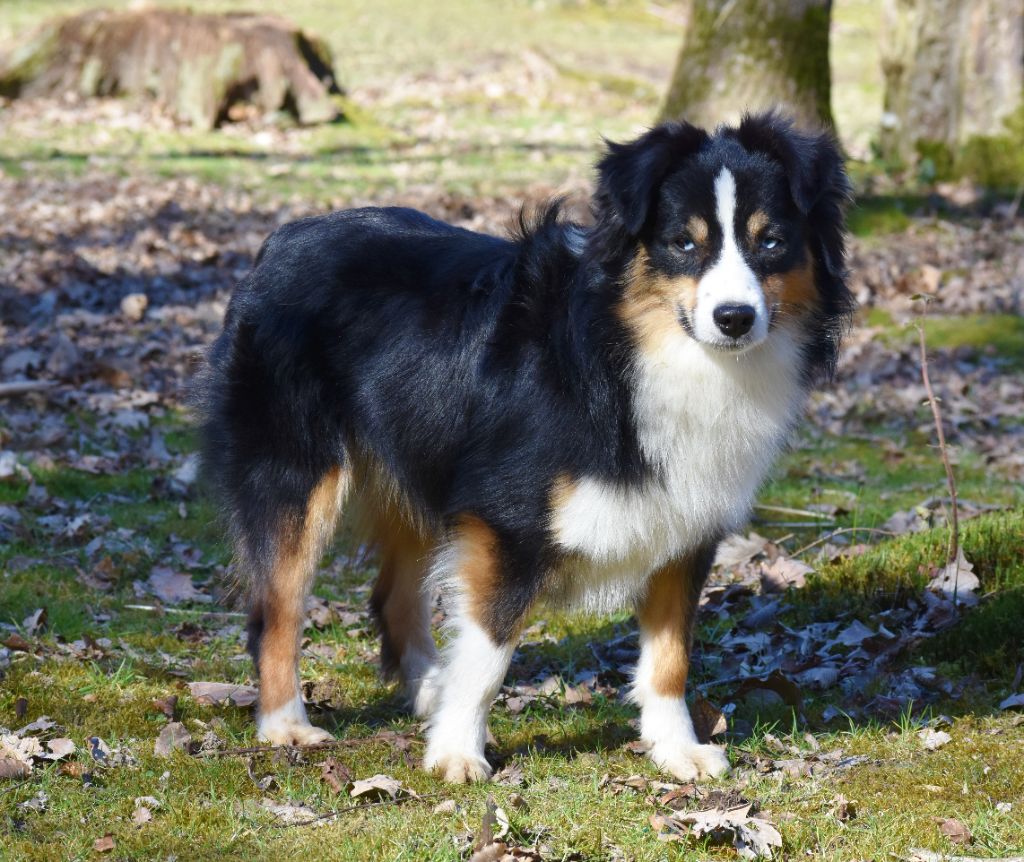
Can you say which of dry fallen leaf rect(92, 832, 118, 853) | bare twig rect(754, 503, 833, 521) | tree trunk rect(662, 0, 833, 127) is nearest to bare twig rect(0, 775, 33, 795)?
dry fallen leaf rect(92, 832, 118, 853)

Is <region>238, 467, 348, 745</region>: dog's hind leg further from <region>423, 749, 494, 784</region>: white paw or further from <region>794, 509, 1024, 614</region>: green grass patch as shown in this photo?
<region>794, 509, 1024, 614</region>: green grass patch

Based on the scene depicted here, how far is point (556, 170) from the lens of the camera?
14.7 m

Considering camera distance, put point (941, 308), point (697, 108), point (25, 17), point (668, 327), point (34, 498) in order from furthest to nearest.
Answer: point (25, 17), point (697, 108), point (941, 308), point (34, 498), point (668, 327)

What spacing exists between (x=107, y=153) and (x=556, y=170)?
5.29 meters

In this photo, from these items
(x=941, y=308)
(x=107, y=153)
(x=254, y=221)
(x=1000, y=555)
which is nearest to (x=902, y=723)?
(x=1000, y=555)

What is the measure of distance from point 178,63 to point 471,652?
1511cm

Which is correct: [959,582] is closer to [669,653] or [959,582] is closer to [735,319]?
[669,653]

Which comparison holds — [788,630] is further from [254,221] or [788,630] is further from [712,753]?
[254,221]

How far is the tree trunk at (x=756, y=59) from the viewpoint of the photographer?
11.2 m

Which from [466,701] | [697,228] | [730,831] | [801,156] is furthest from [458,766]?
[801,156]

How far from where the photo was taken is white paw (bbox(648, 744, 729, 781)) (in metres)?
4.02

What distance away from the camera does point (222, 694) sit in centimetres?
452

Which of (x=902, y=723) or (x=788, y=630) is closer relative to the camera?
(x=902, y=723)

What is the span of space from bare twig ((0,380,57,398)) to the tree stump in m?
10.1
